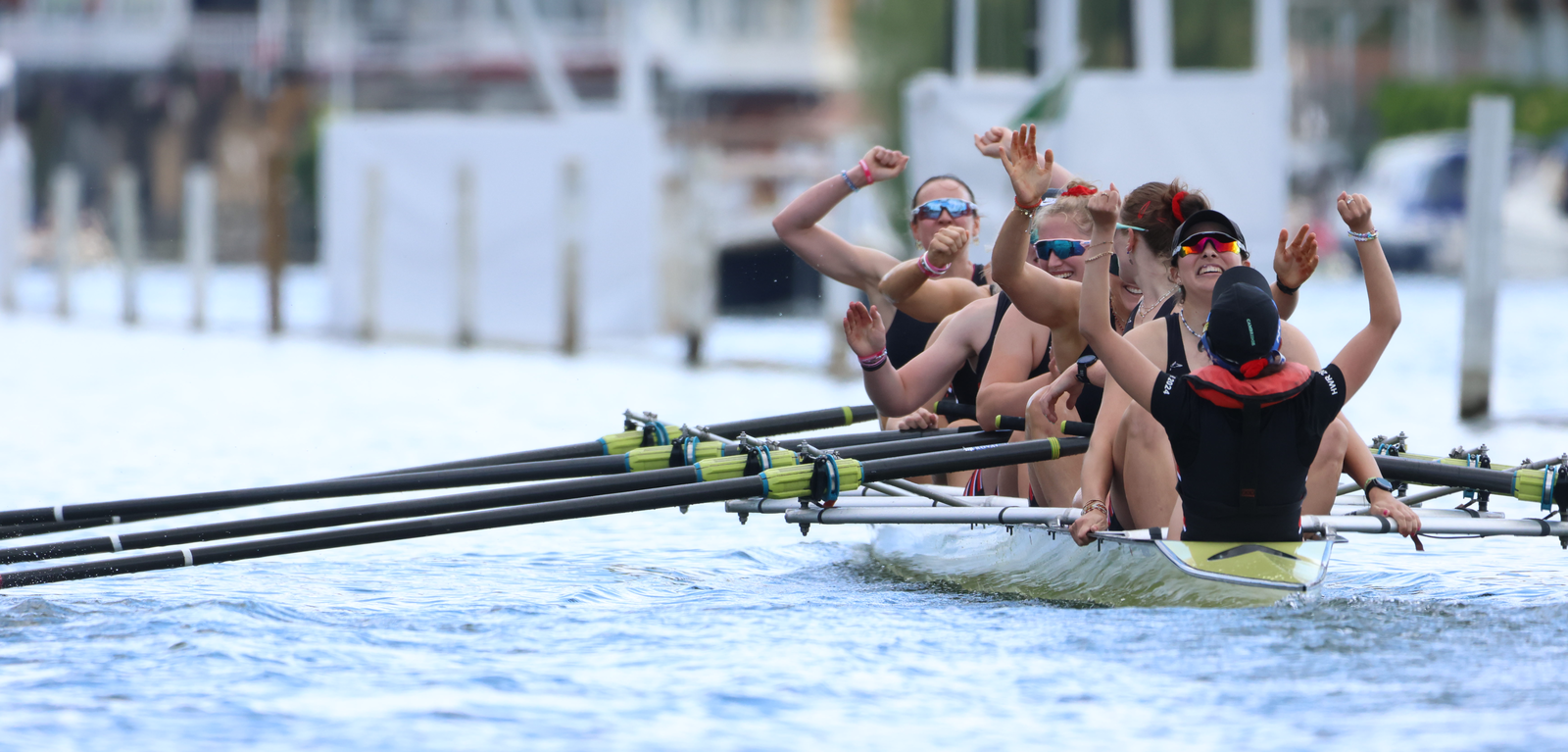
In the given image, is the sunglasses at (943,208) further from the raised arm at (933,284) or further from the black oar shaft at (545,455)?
the black oar shaft at (545,455)

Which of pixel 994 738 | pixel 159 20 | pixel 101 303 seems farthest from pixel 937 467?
pixel 159 20

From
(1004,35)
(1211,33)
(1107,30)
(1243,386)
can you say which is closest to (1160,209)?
(1243,386)

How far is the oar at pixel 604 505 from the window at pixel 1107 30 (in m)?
10.4

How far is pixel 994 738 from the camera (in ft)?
16.2

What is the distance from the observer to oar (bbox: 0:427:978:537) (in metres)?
6.58

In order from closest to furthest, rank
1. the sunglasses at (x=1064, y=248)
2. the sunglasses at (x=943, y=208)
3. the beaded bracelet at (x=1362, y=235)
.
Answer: the beaded bracelet at (x=1362, y=235)
the sunglasses at (x=1064, y=248)
the sunglasses at (x=943, y=208)

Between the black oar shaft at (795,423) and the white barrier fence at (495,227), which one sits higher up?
the white barrier fence at (495,227)

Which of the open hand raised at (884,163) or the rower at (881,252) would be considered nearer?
the open hand raised at (884,163)

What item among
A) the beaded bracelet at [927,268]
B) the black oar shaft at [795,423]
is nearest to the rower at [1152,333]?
the beaded bracelet at [927,268]

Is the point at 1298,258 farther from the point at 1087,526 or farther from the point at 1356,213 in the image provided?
the point at 1087,526

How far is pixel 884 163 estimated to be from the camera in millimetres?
7547

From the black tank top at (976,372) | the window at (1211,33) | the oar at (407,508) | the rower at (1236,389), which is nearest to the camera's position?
the rower at (1236,389)

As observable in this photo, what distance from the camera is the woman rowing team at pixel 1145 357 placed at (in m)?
5.61

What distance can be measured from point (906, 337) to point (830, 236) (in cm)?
52
